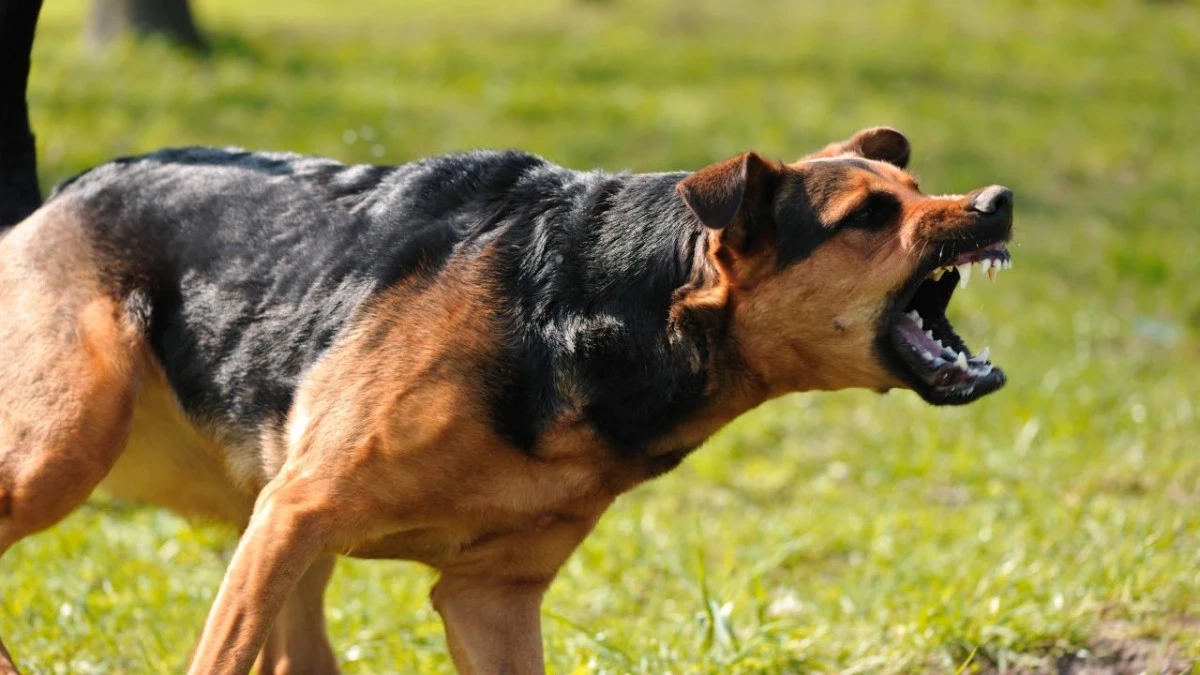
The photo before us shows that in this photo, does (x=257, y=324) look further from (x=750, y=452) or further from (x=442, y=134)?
(x=442, y=134)

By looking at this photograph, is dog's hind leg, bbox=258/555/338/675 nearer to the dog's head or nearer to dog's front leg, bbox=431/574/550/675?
dog's front leg, bbox=431/574/550/675

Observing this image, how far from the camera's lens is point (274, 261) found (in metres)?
4.83

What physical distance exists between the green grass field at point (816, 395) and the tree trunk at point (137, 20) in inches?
11.6

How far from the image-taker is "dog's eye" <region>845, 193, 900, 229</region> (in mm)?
4371

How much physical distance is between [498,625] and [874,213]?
5.84ft

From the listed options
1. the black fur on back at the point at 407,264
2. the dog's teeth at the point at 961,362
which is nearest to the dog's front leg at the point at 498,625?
the black fur on back at the point at 407,264

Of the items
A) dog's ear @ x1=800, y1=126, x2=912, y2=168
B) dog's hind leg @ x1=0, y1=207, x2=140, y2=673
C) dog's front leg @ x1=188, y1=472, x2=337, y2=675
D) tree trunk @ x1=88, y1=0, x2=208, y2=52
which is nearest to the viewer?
dog's front leg @ x1=188, y1=472, x2=337, y2=675

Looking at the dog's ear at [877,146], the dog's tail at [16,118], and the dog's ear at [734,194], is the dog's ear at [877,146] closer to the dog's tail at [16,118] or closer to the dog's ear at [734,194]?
the dog's ear at [734,194]

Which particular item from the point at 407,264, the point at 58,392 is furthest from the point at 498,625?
the point at 58,392

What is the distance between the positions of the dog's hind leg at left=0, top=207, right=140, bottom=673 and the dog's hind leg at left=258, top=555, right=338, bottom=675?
37.4 inches

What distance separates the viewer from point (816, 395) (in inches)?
377

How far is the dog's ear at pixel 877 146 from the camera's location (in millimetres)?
5004

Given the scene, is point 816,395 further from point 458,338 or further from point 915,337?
point 458,338

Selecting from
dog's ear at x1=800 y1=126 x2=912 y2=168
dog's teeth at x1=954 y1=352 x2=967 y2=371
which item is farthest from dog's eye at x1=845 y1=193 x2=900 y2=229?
dog's ear at x1=800 y1=126 x2=912 y2=168
